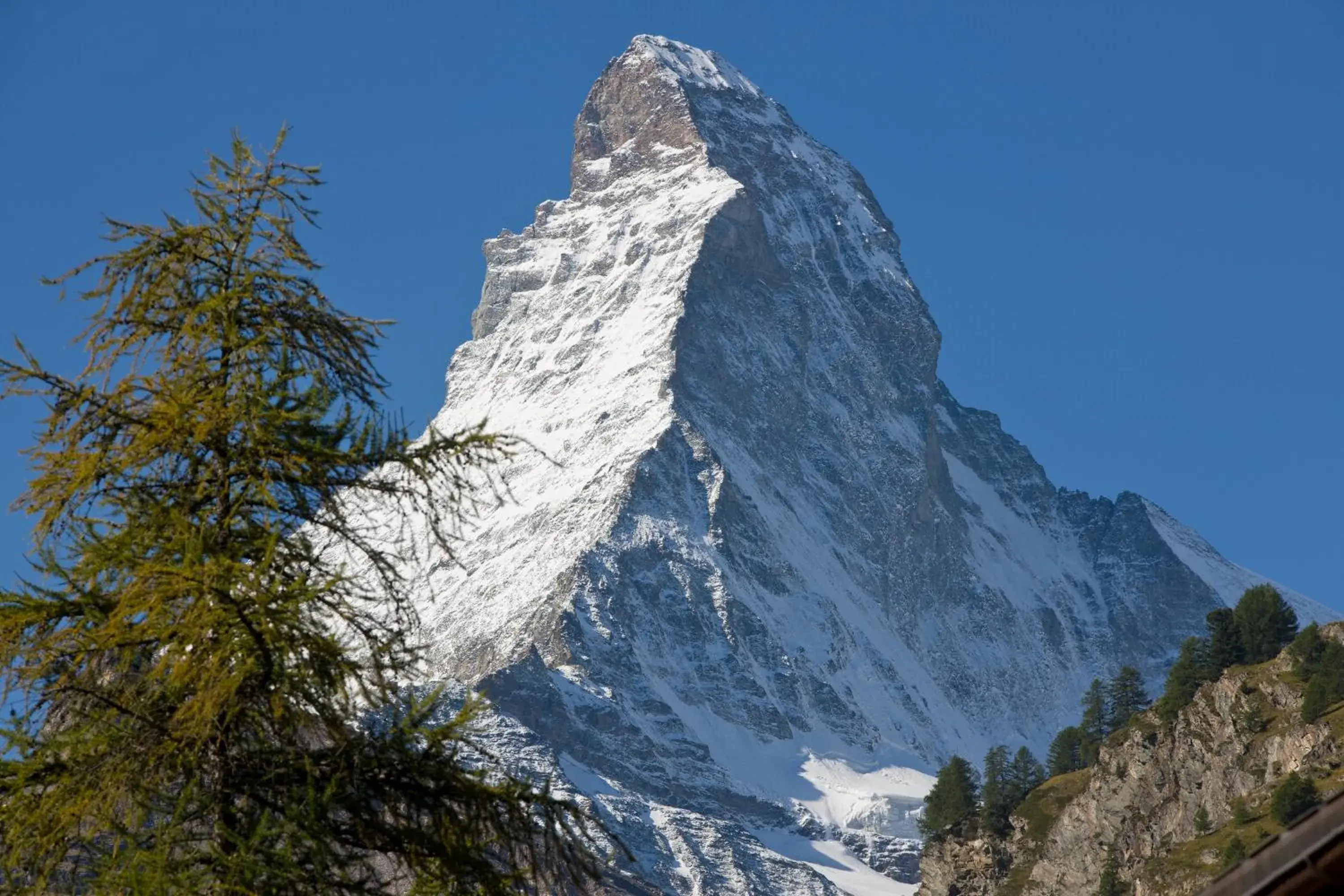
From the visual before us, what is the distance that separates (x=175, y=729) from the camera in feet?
30.1

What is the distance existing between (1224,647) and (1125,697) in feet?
89.1

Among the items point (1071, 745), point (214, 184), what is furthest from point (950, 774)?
point (214, 184)

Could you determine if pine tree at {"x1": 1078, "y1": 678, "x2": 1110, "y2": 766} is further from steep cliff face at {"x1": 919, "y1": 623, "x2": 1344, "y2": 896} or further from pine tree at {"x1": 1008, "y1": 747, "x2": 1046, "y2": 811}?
steep cliff face at {"x1": 919, "y1": 623, "x2": 1344, "y2": 896}

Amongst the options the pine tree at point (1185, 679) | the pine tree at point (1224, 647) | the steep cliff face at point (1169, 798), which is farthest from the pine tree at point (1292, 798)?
the pine tree at point (1224, 647)

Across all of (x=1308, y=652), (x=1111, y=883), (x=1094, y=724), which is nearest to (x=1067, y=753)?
(x=1094, y=724)

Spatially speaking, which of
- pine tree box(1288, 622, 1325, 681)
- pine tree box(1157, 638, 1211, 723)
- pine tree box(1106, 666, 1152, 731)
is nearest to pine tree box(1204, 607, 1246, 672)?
pine tree box(1157, 638, 1211, 723)

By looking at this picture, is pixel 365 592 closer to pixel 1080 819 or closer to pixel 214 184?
pixel 214 184

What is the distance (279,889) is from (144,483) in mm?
2535

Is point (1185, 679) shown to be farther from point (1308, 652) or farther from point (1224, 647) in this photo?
point (1308, 652)

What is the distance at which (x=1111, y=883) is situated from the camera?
103m

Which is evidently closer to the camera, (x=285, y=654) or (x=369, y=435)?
(x=285, y=654)

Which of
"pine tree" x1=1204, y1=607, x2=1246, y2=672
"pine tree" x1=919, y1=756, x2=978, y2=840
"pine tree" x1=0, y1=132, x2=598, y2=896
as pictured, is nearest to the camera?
"pine tree" x1=0, y1=132, x2=598, y2=896

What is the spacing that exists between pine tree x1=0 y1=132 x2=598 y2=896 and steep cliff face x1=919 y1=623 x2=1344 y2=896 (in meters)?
84.9

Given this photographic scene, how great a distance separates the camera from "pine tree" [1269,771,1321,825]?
89.2 m
